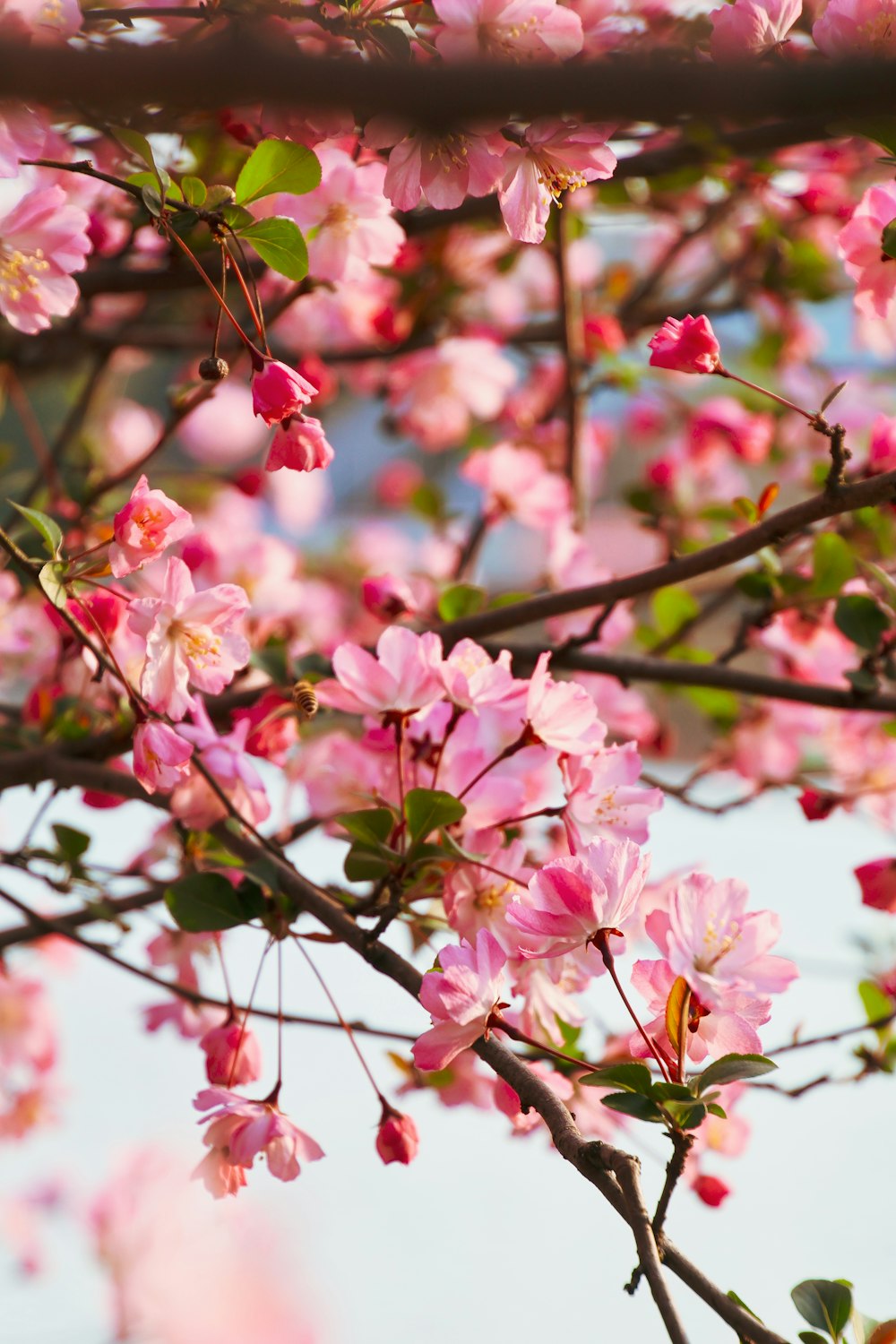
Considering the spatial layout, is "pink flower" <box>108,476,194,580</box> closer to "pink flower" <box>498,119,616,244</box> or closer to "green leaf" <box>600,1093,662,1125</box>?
"pink flower" <box>498,119,616,244</box>

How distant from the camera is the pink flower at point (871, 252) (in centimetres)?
75

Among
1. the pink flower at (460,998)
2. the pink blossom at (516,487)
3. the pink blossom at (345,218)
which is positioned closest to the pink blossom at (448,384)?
the pink blossom at (516,487)

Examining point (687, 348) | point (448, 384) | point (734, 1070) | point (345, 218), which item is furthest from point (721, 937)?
point (448, 384)

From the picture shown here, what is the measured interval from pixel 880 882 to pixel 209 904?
1.55 ft

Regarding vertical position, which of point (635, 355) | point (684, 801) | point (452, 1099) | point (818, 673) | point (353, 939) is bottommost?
point (452, 1099)

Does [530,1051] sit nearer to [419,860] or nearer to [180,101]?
[419,860]

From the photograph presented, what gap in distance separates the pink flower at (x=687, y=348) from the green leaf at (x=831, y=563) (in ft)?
1.14

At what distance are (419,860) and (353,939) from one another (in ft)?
0.20

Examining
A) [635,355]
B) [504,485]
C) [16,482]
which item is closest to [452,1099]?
[504,485]

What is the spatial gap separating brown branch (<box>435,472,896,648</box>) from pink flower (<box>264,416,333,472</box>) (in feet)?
0.77

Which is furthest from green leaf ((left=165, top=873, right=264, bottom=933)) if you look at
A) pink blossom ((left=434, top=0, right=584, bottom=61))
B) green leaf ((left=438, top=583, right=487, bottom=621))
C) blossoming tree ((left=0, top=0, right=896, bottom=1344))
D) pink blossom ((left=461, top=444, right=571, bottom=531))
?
pink blossom ((left=461, top=444, right=571, bottom=531))

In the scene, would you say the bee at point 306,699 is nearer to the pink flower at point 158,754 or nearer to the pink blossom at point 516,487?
the pink flower at point 158,754

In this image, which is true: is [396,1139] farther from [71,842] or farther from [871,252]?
[871,252]

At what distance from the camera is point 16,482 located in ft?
4.63
